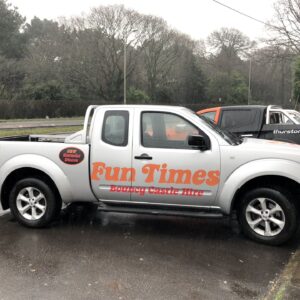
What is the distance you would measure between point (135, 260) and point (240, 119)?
5357 millimetres

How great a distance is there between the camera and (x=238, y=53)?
73938 mm

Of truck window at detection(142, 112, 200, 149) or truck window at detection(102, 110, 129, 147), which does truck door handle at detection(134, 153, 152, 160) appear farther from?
truck window at detection(102, 110, 129, 147)

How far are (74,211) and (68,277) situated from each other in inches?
104

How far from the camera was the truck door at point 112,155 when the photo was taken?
18.3ft

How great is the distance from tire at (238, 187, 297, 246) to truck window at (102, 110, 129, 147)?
1.79 metres

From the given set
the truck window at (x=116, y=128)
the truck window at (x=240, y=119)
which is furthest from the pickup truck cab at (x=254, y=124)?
the truck window at (x=116, y=128)

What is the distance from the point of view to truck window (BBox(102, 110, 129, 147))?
18.4ft

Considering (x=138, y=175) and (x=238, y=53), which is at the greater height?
(x=238, y=53)

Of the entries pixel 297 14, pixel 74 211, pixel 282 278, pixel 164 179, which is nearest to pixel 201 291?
pixel 282 278

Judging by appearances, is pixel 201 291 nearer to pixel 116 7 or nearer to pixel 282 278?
pixel 282 278

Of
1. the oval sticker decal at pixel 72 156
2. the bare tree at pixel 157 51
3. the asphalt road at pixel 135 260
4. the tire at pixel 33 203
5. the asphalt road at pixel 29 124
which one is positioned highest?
the bare tree at pixel 157 51

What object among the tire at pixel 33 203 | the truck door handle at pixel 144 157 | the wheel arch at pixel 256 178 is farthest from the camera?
the tire at pixel 33 203

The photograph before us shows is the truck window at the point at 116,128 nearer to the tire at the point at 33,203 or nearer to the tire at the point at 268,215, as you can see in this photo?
the tire at the point at 33,203

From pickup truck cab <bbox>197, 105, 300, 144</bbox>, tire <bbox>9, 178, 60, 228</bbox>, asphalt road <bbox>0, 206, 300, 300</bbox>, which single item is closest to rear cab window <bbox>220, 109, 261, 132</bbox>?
pickup truck cab <bbox>197, 105, 300, 144</bbox>
